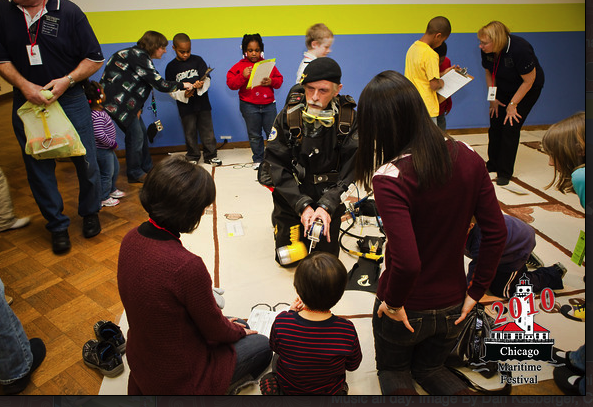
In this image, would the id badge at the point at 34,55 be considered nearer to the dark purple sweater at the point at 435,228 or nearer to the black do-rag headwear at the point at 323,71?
the black do-rag headwear at the point at 323,71

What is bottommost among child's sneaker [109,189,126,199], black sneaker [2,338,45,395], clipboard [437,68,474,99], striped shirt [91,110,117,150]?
black sneaker [2,338,45,395]

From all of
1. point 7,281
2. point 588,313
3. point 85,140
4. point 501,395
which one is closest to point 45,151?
point 85,140

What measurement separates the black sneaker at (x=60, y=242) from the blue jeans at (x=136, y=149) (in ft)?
3.76

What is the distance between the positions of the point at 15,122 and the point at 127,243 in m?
1.88

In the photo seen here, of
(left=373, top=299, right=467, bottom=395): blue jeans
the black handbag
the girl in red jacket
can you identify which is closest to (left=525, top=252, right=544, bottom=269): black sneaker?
the black handbag

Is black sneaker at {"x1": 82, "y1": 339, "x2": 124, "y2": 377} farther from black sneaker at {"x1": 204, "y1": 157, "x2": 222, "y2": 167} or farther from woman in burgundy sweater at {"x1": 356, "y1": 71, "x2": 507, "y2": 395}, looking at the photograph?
black sneaker at {"x1": 204, "y1": 157, "x2": 222, "y2": 167}

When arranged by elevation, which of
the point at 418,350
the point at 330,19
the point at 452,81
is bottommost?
the point at 418,350

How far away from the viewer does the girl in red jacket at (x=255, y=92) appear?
390 centimetres

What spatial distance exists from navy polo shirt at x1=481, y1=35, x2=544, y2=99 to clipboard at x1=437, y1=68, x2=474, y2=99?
0.22 meters

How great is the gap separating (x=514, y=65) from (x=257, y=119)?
228cm

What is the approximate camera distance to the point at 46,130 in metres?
2.54

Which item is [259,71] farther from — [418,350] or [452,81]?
[418,350]

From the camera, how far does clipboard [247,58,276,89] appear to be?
382cm

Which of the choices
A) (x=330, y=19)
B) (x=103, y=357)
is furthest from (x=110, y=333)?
(x=330, y=19)
